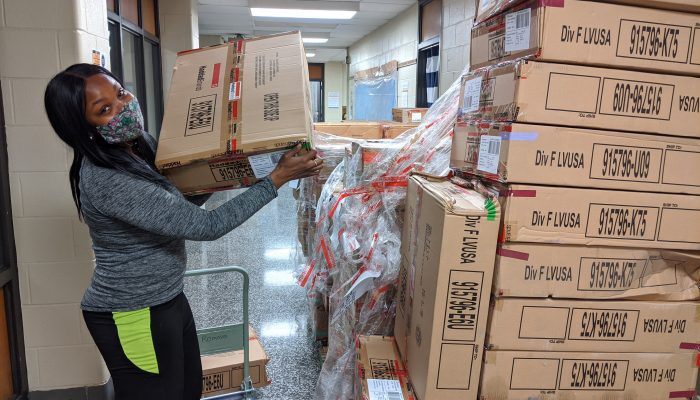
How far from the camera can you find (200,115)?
1347mm

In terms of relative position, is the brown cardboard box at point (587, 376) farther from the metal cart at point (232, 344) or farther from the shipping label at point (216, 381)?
the shipping label at point (216, 381)

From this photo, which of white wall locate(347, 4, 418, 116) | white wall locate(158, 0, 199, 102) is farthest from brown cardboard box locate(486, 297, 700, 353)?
white wall locate(347, 4, 418, 116)

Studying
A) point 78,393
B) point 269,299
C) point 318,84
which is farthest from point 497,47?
point 318,84

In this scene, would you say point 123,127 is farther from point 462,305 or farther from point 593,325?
point 593,325

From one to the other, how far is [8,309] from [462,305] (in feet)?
6.55

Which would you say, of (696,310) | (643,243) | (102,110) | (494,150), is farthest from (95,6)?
(696,310)

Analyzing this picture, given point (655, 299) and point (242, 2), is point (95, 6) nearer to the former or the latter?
point (655, 299)

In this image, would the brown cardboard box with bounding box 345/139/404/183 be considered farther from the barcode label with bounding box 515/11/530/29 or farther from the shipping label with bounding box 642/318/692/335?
the shipping label with bounding box 642/318/692/335

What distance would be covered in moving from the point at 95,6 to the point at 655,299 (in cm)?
239

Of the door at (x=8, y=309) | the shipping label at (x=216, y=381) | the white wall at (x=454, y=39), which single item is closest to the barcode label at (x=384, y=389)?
the shipping label at (x=216, y=381)

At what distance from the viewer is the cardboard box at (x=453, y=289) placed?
1097mm

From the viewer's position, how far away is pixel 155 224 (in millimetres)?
1194

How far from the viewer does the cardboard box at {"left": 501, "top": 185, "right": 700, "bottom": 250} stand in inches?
43.9

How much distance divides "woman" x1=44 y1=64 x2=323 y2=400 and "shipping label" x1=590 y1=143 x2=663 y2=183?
719mm
